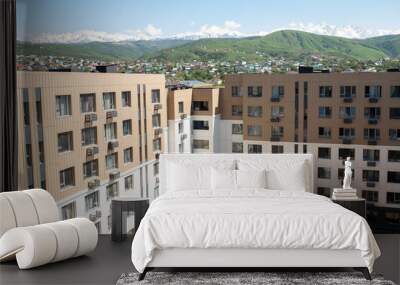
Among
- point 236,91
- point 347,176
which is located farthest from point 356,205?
point 236,91

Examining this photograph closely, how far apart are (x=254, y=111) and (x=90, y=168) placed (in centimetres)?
217

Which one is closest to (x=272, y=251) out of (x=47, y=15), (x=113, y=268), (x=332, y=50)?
(x=113, y=268)

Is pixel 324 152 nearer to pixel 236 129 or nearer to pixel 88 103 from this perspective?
pixel 236 129

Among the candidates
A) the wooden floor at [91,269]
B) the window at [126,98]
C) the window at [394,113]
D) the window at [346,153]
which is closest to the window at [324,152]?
the window at [346,153]

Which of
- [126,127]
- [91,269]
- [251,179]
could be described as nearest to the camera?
[91,269]

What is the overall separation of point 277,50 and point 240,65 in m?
0.50

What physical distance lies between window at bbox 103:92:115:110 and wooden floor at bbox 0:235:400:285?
1.95m

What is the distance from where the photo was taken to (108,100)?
23.5ft

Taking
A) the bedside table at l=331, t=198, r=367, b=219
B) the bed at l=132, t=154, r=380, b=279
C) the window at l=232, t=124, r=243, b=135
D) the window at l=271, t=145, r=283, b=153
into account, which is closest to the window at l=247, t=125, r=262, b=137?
the window at l=232, t=124, r=243, b=135

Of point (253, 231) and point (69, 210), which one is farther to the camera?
point (69, 210)

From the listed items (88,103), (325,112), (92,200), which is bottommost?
(92,200)

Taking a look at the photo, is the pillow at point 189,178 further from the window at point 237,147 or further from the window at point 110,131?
the window at point 110,131

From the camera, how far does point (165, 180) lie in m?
6.80

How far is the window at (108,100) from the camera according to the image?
713 centimetres
